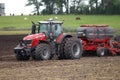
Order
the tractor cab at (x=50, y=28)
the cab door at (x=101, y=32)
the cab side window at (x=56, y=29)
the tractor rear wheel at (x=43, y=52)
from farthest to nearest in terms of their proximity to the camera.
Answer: the cab door at (x=101, y=32), the cab side window at (x=56, y=29), the tractor cab at (x=50, y=28), the tractor rear wheel at (x=43, y=52)

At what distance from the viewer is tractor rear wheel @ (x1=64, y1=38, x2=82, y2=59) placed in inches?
899

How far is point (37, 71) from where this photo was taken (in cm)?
1655

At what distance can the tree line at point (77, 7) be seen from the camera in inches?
3713

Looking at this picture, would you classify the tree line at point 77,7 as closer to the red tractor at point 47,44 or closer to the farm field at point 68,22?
the farm field at point 68,22

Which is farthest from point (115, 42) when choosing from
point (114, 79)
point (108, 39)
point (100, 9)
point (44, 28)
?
point (100, 9)

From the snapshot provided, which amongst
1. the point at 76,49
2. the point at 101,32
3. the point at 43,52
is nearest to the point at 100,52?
the point at 101,32

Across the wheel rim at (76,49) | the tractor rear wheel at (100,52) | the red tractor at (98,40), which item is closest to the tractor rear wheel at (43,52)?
the wheel rim at (76,49)

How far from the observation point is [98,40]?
26109mm

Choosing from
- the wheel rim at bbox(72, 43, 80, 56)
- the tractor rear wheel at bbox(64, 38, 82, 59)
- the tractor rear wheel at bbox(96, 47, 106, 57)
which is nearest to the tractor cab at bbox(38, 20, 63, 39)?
the tractor rear wheel at bbox(64, 38, 82, 59)

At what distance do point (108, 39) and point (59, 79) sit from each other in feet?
41.2

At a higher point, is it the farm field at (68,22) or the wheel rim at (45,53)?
the wheel rim at (45,53)

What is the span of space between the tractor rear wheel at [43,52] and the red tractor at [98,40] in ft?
11.8

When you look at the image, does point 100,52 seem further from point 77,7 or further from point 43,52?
point 77,7

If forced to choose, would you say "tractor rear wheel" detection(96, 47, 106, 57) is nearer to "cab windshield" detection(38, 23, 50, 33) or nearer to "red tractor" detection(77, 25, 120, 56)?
"red tractor" detection(77, 25, 120, 56)
